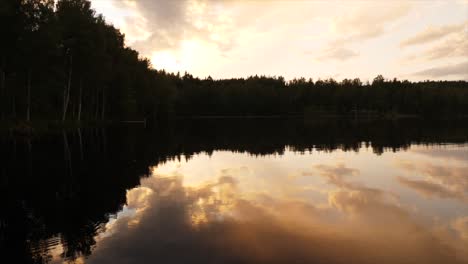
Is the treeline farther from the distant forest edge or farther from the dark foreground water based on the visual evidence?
the dark foreground water

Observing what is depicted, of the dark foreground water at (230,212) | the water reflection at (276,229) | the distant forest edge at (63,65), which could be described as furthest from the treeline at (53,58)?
the water reflection at (276,229)

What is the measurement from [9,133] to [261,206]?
128ft

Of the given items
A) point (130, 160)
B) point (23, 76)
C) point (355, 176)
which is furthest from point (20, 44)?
point (355, 176)

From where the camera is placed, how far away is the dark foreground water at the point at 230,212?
9.01 metres

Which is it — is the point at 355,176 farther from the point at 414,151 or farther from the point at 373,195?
the point at 414,151

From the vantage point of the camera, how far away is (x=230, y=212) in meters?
12.8

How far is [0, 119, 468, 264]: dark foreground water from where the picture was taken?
29.6 ft

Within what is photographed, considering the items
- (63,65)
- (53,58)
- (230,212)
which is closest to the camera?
(230,212)

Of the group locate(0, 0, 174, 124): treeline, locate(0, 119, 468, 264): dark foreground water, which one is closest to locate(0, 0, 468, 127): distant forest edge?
locate(0, 0, 174, 124): treeline

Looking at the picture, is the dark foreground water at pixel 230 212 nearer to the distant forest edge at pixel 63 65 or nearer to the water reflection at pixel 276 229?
the water reflection at pixel 276 229

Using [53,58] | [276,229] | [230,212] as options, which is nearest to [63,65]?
[53,58]

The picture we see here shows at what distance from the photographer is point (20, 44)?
45.2 meters

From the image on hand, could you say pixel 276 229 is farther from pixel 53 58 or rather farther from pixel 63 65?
pixel 63 65

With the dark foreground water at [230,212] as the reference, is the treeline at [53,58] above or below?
above
